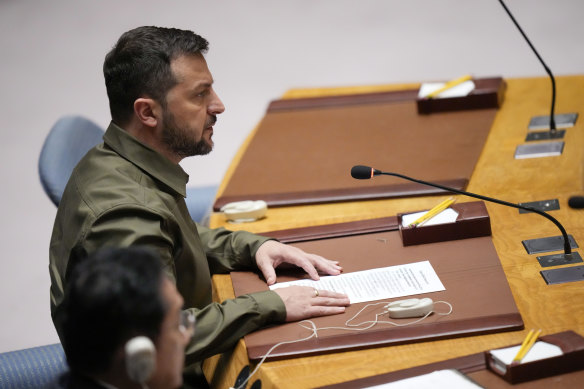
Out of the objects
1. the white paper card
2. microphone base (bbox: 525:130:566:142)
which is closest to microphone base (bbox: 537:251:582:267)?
the white paper card

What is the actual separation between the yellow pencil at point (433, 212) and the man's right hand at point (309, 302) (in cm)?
35

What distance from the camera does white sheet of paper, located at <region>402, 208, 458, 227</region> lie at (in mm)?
1959

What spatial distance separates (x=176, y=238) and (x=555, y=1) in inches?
176

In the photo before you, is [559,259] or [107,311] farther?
[559,259]

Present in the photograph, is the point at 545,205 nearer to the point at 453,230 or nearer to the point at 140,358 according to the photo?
the point at 453,230

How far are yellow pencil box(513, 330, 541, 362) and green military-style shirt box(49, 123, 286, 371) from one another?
0.49m

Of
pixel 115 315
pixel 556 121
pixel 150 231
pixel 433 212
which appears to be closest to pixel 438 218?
pixel 433 212

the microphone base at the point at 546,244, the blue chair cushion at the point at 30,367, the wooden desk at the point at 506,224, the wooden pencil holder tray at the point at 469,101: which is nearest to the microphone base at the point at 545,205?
the wooden desk at the point at 506,224

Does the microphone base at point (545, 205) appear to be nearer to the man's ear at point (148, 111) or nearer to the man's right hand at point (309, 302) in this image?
the man's right hand at point (309, 302)

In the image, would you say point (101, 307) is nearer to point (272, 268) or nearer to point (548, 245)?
point (272, 268)

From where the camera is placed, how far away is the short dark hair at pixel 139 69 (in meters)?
1.82

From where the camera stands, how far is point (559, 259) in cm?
180

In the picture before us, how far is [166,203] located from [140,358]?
0.79 metres

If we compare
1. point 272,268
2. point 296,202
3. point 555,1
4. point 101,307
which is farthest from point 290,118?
point 555,1
